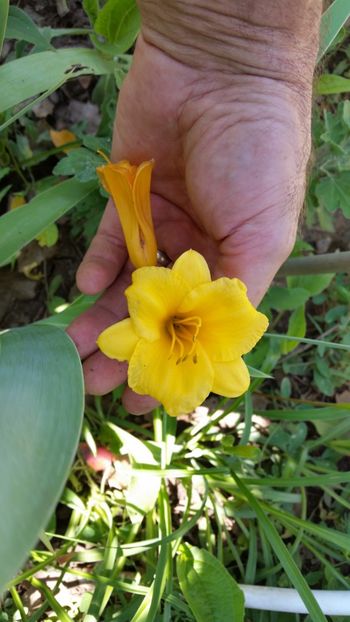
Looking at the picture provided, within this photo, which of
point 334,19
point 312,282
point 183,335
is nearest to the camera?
point 183,335

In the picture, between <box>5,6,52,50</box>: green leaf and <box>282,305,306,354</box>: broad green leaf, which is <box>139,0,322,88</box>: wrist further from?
<box>282,305,306,354</box>: broad green leaf

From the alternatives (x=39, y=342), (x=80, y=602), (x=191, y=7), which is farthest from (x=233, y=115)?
(x=80, y=602)

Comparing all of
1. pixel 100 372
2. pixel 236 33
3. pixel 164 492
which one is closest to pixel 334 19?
pixel 236 33

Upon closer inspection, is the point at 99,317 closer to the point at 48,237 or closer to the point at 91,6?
the point at 48,237

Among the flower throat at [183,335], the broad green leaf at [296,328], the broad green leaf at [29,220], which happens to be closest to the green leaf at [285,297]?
the broad green leaf at [296,328]

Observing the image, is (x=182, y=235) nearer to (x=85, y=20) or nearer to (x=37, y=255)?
(x=37, y=255)

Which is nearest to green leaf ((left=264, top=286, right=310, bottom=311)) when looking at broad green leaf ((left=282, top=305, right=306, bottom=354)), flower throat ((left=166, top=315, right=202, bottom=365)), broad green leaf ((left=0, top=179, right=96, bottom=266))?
broad green leaf ((left=282, top=305, right=306, bottom=354))
